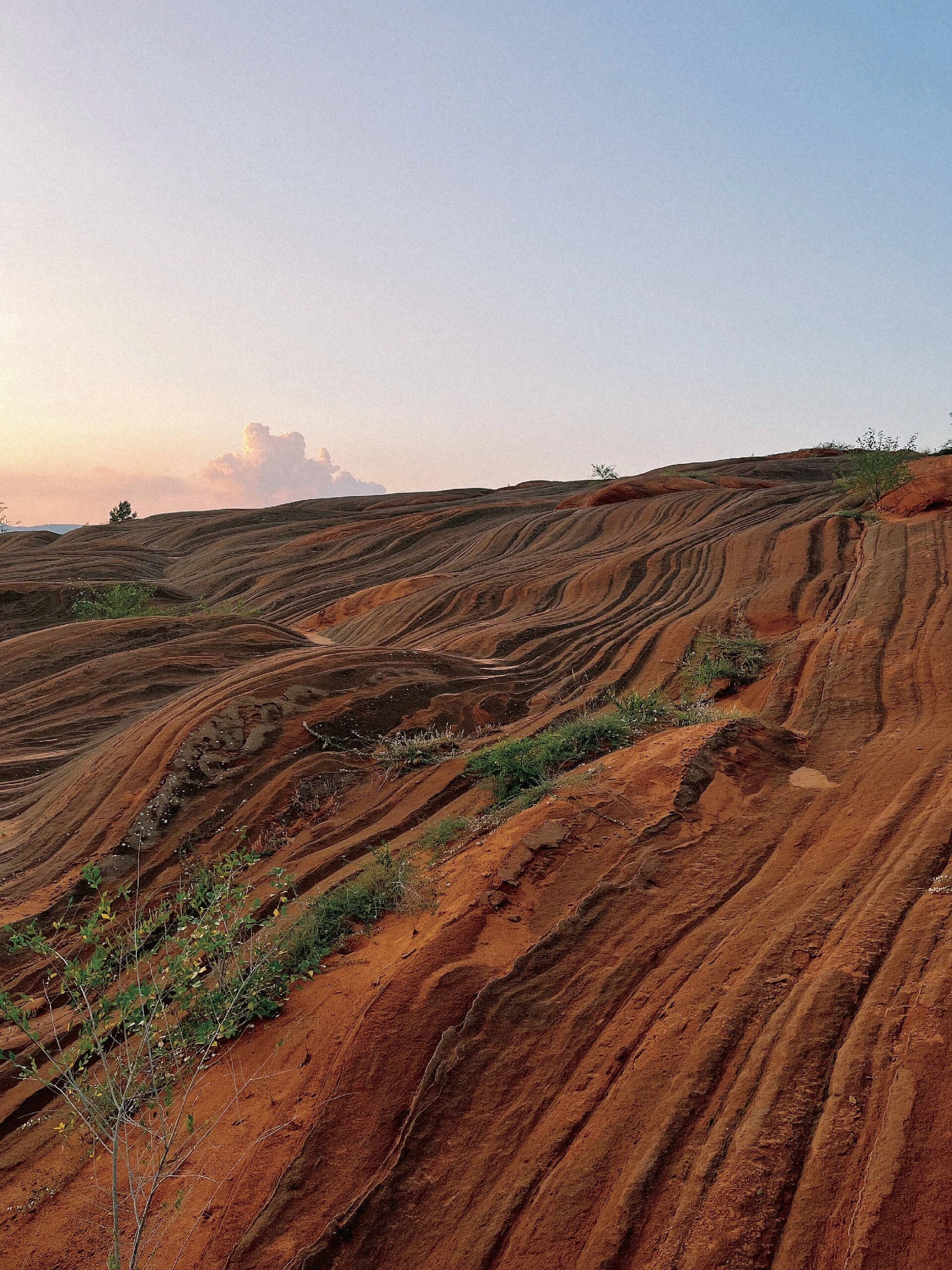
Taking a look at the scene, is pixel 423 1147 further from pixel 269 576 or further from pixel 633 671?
pixel 269 576

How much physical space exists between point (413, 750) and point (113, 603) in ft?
44.7

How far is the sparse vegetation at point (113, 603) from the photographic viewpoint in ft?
60.8

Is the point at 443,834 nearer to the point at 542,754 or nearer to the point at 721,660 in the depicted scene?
the point at 542,754

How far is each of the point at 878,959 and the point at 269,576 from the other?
75.6ft

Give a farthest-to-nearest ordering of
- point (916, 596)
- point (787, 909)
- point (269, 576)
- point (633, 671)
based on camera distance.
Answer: point (269, 576) < point (633, 671) < point (916, 596) < point (787, 909)

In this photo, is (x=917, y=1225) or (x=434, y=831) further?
(x=434, y=831)

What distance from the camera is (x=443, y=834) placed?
586 centimetres

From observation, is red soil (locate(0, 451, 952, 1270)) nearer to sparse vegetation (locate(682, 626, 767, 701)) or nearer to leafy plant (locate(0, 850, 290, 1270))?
leafy plant (locate(0, 850, 290, 1270))

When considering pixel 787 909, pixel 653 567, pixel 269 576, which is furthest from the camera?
pixel 269 576

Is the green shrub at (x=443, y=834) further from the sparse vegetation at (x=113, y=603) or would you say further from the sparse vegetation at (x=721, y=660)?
the sparse vegetation at (x=113, y=603)

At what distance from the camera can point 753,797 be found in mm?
5172

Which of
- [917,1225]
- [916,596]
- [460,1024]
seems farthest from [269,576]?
[917,1225]

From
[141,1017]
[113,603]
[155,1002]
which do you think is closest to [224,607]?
[113,603]

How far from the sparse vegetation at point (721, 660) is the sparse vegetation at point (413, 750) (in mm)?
2888
